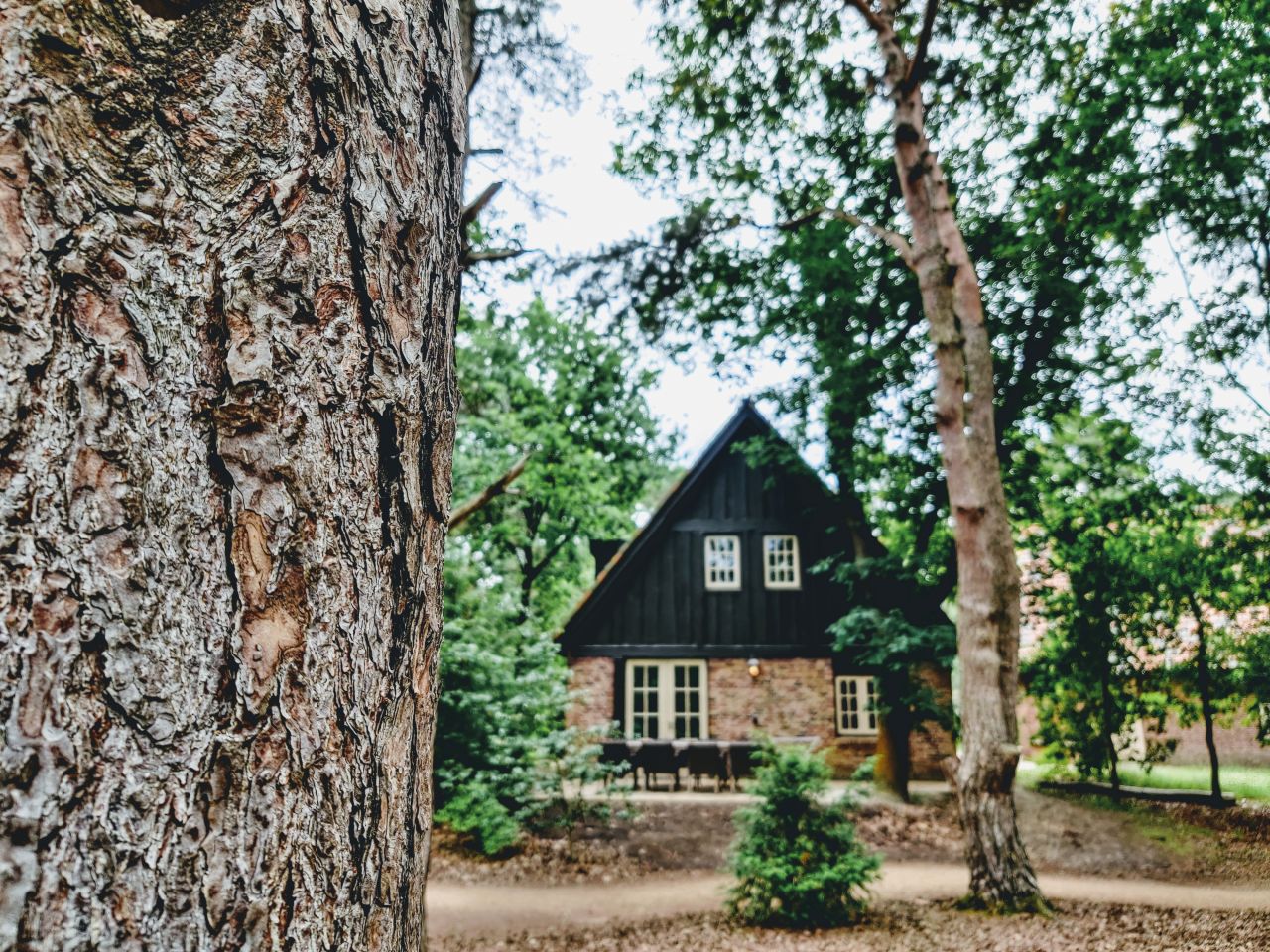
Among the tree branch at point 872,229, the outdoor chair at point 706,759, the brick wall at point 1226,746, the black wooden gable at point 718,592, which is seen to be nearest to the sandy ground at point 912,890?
the brick wall at point 1226,746

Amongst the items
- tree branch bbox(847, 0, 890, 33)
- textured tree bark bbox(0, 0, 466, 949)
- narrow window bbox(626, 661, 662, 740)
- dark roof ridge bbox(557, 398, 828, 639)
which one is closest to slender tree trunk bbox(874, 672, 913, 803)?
narrow window bbox(626, 661, 662, 740)

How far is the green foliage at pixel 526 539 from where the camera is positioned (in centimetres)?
956

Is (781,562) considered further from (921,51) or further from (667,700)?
(921,51)

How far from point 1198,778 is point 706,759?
7724 mm

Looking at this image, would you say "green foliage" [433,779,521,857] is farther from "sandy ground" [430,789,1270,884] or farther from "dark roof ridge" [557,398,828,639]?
"dark roof ridge" [557,398,828,639]

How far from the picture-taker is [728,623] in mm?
17656

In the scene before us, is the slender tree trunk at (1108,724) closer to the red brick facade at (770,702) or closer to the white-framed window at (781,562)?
the red brick facade at (770,702)

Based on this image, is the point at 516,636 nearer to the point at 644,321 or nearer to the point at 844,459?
the point at 644,321

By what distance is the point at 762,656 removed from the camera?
17375 mm

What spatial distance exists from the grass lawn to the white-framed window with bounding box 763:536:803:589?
24.0 ft

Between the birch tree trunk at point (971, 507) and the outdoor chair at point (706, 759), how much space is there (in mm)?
6947

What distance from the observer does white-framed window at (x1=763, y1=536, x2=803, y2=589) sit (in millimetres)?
17844

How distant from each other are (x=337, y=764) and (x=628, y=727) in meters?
16.9

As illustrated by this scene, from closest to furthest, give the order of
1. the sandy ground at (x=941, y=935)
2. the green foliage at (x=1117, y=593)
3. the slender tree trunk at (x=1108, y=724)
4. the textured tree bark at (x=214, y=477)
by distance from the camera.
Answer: the textured tree bark at (x=214, y=477)
the sandy ground at (x=941, y=935)
the green foliage at (x=1117, y=593)
the slender tree trunk at (x=1108, y=724)
